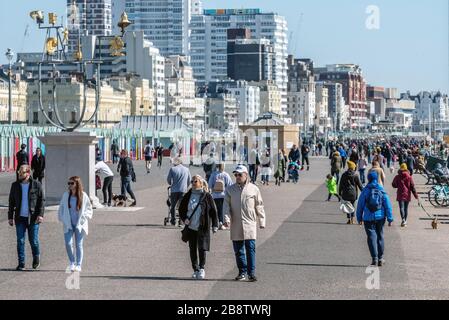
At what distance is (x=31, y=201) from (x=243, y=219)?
2.97 metres

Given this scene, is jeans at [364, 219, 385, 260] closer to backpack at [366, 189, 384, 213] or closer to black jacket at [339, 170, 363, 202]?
backpack at [366, 189, 384, 213]

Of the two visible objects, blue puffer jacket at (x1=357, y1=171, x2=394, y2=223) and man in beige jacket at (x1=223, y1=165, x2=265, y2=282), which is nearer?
man in beige jacket at (x1=223, y1=165, x2=265, y2=282)

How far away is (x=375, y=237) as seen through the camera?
17469 millimetres

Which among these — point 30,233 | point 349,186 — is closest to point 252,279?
point 30,233

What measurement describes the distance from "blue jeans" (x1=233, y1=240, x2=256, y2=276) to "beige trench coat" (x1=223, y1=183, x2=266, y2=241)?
95 mm

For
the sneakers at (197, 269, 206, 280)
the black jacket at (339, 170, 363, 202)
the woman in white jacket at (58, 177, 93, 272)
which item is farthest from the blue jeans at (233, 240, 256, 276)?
the black jacket at (339, 170, 363, 202)

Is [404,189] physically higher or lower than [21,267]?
higher

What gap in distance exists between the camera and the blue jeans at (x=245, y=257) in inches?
617

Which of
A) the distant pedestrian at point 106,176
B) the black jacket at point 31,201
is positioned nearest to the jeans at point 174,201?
the distant pedestrian at point 106,176

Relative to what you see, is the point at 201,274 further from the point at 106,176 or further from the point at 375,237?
the point at 106,176

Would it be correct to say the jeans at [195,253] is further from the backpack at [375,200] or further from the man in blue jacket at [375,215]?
the backpack at [375,200]

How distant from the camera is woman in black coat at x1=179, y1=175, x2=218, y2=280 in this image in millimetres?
16031

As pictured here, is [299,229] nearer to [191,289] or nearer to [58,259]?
[58,259]
